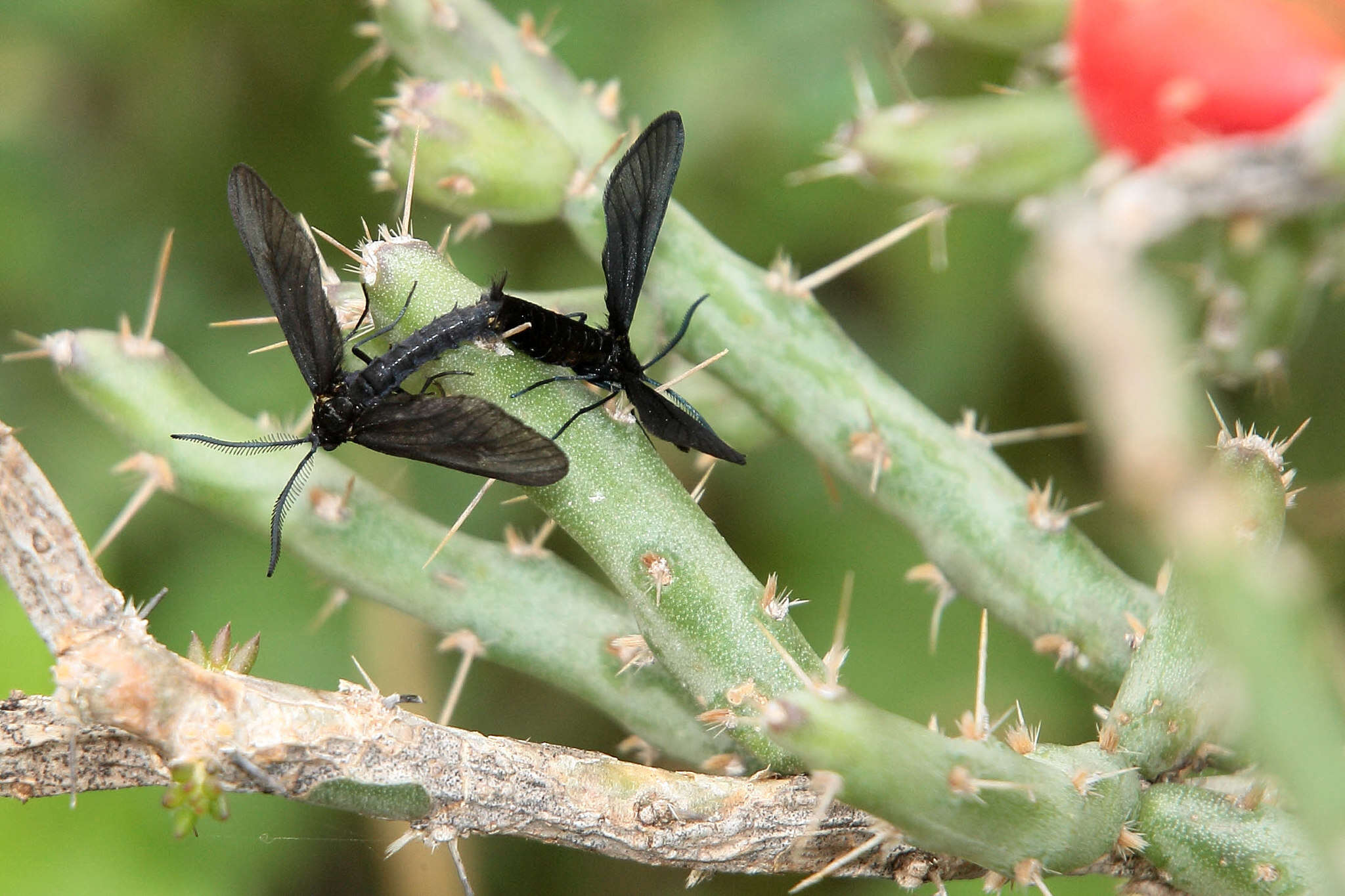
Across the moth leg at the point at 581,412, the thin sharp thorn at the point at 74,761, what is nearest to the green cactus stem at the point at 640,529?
the moth leg at the point at 581,412

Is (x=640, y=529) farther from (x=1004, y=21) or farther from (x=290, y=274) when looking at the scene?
(x=1004, y=21)

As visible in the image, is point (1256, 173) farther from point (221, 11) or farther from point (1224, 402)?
point (221, 11)

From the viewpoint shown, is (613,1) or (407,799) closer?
(407,799)

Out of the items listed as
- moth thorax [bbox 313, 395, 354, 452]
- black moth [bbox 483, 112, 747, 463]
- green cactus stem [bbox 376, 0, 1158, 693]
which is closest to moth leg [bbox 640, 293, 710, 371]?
green cactus stem [bbox 376, 0, 1158, 693]

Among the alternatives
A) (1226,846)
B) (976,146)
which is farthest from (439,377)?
(1226,846)

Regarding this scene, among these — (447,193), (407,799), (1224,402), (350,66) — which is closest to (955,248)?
(1224,402)
